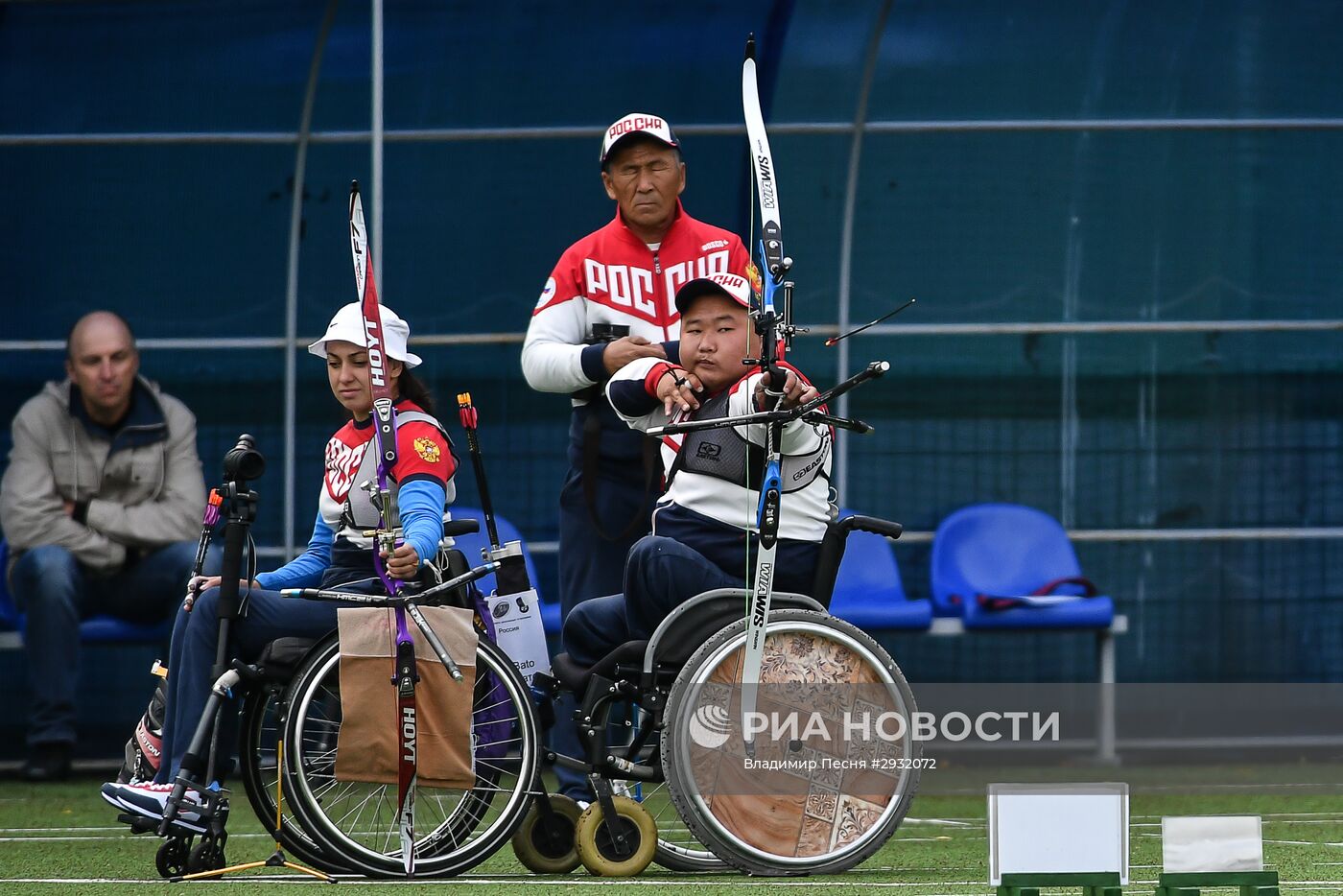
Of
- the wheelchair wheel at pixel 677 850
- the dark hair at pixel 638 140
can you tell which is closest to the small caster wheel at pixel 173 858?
the wheelchair wheel at pixel 677 850

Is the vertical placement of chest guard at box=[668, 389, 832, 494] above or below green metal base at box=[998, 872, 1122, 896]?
above

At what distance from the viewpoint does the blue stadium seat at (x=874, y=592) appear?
7957 mm

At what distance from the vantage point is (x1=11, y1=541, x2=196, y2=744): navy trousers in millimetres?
7531

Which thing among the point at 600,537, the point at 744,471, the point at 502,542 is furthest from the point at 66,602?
the point at 744,471

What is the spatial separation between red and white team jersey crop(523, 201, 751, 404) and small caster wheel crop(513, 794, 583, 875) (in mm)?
1147

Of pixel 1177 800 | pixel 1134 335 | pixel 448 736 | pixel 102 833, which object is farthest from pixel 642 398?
pixel 1134 335

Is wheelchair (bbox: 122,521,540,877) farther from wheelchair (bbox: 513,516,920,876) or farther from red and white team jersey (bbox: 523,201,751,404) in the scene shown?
red and white team jersey (bbox: 523,201,751,404)

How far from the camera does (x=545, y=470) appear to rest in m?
8.66

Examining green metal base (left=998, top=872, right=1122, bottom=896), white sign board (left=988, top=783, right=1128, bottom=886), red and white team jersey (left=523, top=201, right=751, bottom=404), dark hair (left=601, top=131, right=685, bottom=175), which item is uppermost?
dark hair (left=601, top=131, right=685, bottom=175)

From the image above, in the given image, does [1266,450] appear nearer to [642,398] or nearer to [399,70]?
[399,70]

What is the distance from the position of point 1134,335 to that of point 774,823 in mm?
4733

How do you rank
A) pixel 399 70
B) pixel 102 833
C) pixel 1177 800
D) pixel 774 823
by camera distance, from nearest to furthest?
1. pixel 774 823
2. pixel 102 833
3. pixel 1177 800
4. pixel 399 70

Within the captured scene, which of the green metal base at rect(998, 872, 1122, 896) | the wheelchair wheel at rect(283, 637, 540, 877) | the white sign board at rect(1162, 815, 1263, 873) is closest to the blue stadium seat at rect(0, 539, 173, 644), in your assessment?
the wheelchair wheel at rect(283, 637, 540, 877)

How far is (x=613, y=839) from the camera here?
4.73 meters
